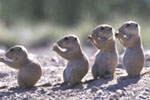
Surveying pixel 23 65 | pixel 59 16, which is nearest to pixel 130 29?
pixel 23 65

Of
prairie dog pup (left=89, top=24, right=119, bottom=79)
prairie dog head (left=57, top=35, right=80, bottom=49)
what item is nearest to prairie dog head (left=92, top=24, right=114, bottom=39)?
prairie dog pup (left=89, top=24, right=119, bottom=79)

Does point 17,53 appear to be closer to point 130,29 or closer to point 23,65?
point 23,65

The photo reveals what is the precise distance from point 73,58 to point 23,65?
2.90 ft

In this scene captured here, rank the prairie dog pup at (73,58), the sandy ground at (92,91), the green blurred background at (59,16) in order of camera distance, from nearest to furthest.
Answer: the sandy ground at (92,91) → the prairie dog pup at (73,58) → the green blurred background at (59,16)

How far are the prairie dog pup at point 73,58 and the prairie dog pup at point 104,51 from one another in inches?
10.6

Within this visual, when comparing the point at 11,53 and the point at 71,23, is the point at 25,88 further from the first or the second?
the point at 71,23

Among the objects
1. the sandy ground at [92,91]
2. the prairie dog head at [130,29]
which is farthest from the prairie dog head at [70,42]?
the prairie dog head at [130,29]

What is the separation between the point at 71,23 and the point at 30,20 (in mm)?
2630

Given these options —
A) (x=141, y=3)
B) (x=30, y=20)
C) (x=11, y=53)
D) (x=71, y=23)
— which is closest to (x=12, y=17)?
(x=30, y=20)

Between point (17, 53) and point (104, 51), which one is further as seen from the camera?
point (104, 51)

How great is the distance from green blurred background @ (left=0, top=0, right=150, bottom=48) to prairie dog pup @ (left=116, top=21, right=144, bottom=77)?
2080 cm

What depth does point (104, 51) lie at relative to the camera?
9.88 m

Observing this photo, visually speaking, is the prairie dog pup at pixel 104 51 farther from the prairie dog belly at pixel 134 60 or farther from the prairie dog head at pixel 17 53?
the prairie dog head at pixel 17 53

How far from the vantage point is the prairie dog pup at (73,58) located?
9.68 metres
